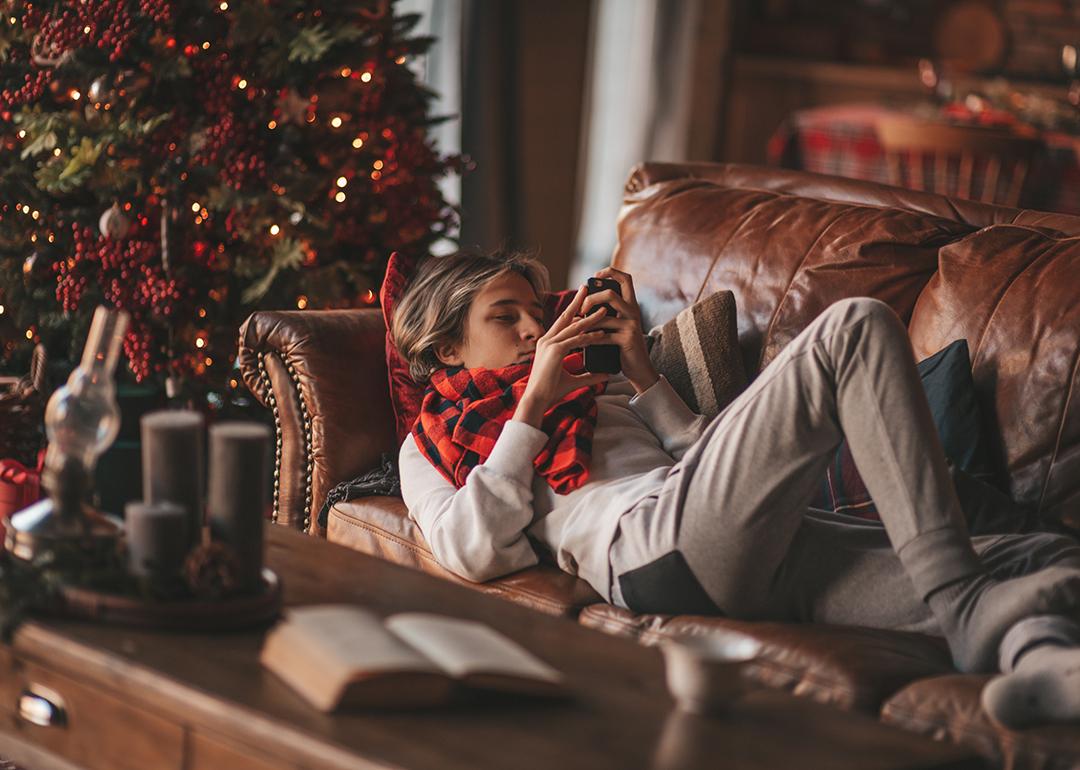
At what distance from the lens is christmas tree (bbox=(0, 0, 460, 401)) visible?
9.66ft

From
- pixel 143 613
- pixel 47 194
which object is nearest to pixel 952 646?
pixel 143 613

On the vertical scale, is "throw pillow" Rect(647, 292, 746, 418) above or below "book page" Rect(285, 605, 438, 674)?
above

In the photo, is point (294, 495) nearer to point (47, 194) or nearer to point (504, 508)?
point (504, 508)

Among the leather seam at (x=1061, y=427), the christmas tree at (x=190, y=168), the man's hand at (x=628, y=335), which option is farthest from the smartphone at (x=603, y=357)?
the christmas tree at (x=190, y=168)

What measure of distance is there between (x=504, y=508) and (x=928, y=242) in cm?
92

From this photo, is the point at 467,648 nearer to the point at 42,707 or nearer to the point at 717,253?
the point at 42,707

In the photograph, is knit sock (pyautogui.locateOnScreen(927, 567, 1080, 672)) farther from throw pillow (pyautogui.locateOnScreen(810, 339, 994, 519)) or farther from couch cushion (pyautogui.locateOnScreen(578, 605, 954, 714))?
throw pillow (pyautogui.locateOnScreen(810, 339, 994, 519))

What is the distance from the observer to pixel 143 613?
1464mm

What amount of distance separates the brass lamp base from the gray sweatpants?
72 centimetres

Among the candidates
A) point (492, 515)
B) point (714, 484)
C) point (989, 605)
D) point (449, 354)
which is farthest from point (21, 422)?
point (989, 605)

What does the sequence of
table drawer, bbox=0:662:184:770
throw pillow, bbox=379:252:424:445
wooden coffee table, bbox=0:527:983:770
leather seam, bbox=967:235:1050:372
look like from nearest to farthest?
wooden coffee table, bbox=0:527:983:770 → table drawer, bbox=0:662:184:770 → leather seam, bbox=967:235:1050:372 → throw pillow, bbox=379:252:424:445

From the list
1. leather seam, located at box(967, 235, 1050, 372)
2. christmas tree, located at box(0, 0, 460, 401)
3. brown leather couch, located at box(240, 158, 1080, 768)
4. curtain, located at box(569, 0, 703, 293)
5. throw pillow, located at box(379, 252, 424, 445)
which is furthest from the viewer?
curtain, located at box(569, 0, 703, 293)

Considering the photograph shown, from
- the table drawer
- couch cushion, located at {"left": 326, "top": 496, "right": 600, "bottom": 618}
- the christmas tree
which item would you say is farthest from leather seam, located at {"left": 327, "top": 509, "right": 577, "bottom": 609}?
the christmas tree

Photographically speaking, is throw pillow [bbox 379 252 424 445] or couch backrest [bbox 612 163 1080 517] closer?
couch backrest [bbox 612 163 1080 517]
